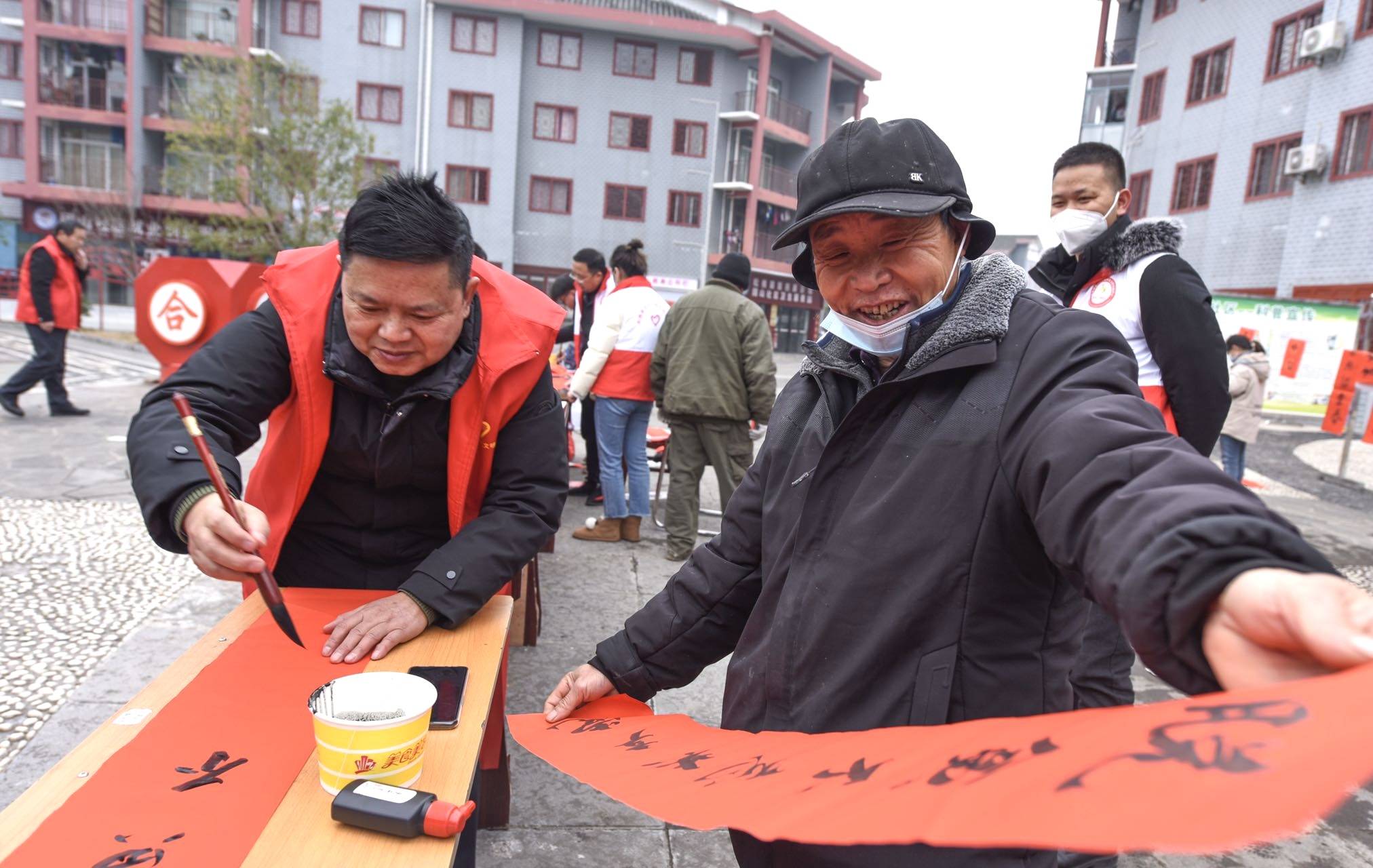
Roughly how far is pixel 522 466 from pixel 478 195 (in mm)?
30971

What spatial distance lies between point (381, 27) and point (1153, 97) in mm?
25512

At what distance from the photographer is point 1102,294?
10.2 feet

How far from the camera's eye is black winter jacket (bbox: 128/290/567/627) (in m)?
2.08

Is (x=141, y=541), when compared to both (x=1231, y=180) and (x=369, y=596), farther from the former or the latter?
(x=1231, y=180)

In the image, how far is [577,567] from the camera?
18.7 ft

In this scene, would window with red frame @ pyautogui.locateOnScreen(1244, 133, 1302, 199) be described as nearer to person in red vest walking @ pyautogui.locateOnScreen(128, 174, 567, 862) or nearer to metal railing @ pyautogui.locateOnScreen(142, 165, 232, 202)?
person in red vest walking @ pyautogui.locateOnScreen(128, 174, 567, 862)

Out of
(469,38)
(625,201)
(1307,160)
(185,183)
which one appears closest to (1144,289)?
(1307,160)

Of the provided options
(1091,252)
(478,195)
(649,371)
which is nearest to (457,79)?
(478,195)

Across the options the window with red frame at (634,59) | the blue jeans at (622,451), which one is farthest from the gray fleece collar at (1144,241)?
the window with red frame at (634,59)

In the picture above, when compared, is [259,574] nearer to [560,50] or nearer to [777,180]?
[560,50]

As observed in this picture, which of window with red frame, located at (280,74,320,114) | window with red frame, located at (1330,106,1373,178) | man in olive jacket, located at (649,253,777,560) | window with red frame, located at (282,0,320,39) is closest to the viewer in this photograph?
man in olive jacket, located at (649,253,777,560)

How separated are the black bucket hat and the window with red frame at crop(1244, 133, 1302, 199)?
74.0 ft

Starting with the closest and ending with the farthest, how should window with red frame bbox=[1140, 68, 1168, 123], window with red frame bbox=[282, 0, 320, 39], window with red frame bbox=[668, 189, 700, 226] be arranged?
window with red frame bbox=[1140, 68, 1168, 123] → window with red frame bbox=[282, 0, 320, 39] → window with red frame bbox=[668, 189, 700, 226]

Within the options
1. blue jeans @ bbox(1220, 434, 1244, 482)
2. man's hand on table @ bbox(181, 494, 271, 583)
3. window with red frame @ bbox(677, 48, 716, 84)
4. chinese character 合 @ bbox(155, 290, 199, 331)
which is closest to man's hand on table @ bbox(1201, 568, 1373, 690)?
man's hand on table @ bbox(181, 494, 271, 583)
